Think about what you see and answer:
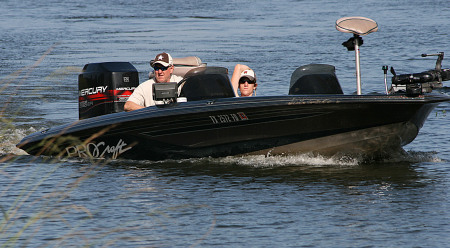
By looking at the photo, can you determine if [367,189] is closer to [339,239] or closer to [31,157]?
[339,239]

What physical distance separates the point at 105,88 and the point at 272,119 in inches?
96.8

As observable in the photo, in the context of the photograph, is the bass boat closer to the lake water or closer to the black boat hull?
the black boat hull

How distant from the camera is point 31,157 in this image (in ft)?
33.7

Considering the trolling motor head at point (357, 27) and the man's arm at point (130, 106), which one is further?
the man's arm at point (130, 106)

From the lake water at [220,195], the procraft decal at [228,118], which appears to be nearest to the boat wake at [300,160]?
the lake water at [220,195]

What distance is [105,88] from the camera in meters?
9.80

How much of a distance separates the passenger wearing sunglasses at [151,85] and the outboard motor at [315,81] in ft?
4.79

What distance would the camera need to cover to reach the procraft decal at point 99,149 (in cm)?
937

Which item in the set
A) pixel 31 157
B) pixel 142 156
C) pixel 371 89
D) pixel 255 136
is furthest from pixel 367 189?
pixel 371 89

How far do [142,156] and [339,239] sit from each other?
396cm

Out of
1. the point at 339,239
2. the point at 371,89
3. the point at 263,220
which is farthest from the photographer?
the point at 371,89

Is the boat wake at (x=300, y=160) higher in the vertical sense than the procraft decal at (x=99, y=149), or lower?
lower

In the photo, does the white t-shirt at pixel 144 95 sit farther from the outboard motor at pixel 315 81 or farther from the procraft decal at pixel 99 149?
the outboard motor at pixel 315 81

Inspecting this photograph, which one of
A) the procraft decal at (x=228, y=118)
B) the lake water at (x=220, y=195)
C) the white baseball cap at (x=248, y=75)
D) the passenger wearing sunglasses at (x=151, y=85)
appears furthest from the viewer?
the passenger wearing sunglasses at (x=151, y=85)
